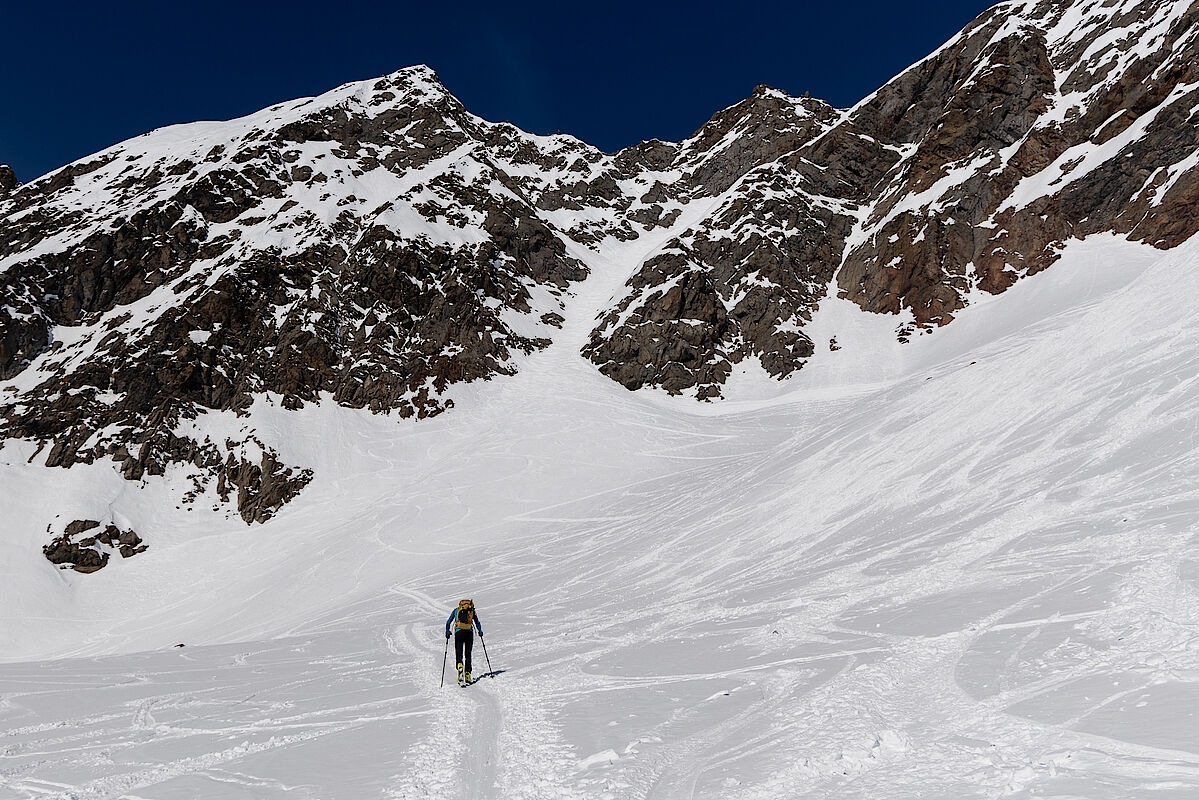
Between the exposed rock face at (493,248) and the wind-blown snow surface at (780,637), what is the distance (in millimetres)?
Answer: 25533

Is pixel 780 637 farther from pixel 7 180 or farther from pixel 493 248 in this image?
pixel 7 180

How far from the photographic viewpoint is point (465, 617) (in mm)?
10500

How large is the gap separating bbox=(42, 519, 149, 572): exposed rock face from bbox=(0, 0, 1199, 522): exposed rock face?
6.47m

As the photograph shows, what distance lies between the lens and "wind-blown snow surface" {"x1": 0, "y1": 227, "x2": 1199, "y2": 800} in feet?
17.4

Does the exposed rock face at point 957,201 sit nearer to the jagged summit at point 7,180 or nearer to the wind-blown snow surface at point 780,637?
the wind-blown snow surface at point 780,637

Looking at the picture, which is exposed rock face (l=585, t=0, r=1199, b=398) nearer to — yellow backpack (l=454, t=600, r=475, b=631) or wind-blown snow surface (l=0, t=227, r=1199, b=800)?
wind-blown snow surface (l=0, t=227, r=1199, b=800)

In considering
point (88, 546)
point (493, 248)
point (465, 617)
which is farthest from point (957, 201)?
point (88, 546)

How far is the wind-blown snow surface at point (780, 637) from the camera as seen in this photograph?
17.4 ft

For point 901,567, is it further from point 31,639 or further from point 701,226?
point 701,226

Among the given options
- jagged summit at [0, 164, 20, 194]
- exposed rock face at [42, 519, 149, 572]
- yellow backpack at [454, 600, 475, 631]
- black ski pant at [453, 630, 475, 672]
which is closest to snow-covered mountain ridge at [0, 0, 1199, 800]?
exposed rock face at [42, 519, 149, 572]

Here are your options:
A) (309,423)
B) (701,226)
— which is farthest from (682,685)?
(701,226)

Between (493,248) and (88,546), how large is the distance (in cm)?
4833

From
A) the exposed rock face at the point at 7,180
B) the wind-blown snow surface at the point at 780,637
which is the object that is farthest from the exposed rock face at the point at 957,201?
the exposed rock face at the point at 7,180

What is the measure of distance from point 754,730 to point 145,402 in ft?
213
